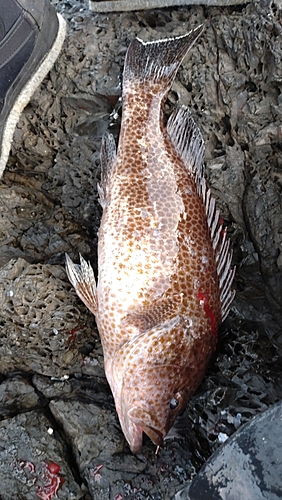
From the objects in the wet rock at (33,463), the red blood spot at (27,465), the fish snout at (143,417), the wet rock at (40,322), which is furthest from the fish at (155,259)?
the red blood spot at (27,465)

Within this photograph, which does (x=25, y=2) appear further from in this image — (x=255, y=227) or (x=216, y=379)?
(x=216, y=379)

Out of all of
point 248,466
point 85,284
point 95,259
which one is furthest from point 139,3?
point 248,466

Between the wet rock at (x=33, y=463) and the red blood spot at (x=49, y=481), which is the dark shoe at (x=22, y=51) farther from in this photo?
the red blood spot at (x=49, y=481)

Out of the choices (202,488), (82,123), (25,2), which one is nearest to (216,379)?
(202,488)

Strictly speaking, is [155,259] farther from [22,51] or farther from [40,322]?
[22,51]

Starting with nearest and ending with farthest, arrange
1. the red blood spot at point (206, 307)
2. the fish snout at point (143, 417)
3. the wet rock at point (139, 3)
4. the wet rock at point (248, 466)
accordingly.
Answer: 1. the wet rock at point (248, 466)
2. the fish snout at point (143, 417)
3. the red blood spot at point (206, 307)
4. the wet rock at point (139, 3)

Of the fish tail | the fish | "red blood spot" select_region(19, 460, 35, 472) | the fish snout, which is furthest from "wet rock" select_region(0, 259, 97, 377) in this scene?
the fish tail
